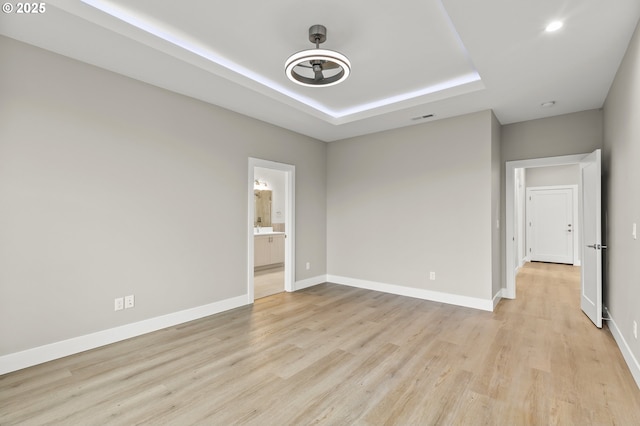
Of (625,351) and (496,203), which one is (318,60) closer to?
(496,203)

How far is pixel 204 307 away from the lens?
154 inches

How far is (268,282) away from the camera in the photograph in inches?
234

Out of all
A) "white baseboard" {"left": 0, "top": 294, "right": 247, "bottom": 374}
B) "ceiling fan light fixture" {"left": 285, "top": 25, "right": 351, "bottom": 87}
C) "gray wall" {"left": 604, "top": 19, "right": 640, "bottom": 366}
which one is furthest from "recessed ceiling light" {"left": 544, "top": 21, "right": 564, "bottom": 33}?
"white baseboard" {"left": 0, "top": 294, "right": 247, "bottom": 374}

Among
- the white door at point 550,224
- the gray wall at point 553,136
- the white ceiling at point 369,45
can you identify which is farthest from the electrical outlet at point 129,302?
the white door at point 550,224

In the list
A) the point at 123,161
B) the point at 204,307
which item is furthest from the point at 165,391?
the point at 123,161

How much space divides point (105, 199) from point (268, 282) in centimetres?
343

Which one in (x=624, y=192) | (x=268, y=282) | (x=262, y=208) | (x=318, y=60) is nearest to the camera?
(x=318, y=60)

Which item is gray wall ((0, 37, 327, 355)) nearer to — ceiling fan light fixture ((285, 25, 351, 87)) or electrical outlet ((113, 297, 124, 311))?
electrical outlet ((113, 297, 124, 311))

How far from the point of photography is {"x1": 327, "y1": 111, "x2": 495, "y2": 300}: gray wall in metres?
4.29

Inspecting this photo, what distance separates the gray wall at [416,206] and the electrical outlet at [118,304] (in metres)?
3.59

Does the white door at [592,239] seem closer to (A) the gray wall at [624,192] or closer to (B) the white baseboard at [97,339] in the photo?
(A) the gray wall at [624,192]

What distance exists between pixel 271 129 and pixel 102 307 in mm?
3230

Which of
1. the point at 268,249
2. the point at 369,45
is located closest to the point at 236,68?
the point at 369,45

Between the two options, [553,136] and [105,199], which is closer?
[105,199]
